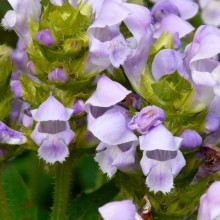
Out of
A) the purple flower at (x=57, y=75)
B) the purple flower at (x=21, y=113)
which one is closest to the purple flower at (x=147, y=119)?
the purple flower at (x=57, y=75)

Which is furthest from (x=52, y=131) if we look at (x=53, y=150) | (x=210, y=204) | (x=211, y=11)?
(x=211, y=11)

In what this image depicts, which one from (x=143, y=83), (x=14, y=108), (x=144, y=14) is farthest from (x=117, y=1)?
(x=14, y=108)

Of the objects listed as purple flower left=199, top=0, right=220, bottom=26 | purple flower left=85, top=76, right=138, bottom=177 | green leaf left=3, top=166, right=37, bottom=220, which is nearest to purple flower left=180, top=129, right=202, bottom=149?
purple flower left=85, top=76, right=138, bottom=177

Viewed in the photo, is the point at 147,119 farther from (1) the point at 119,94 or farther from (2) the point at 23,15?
(2) the point at 23,15

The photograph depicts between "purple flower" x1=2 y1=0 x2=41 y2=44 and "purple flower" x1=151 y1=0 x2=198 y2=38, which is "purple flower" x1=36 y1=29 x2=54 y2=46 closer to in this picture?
"purple flower" x1=2 y1=0 x2=41 y2=44

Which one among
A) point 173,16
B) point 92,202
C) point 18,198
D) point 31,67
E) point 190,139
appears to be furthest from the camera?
point 18,198

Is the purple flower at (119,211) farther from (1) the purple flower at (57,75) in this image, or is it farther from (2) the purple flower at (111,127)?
(1) the purple flower at (57,75)

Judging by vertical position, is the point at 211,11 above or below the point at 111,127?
below
